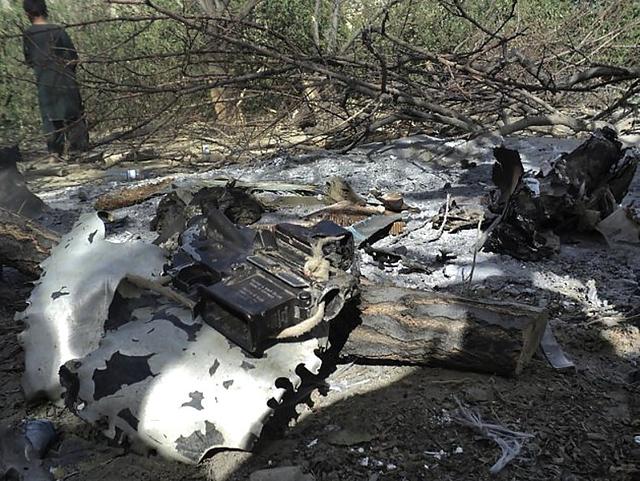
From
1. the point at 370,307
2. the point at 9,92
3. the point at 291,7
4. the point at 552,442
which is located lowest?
the point at 552,442

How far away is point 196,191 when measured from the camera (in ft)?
13.8

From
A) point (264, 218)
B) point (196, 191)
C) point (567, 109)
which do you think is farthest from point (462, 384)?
point (567, 109)

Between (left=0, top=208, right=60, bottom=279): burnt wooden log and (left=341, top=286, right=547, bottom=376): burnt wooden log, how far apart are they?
1.71m

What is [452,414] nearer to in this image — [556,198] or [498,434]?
[498,434]

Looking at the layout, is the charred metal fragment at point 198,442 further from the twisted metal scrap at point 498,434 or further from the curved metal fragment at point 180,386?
the twisted metal scrap at point 498,434

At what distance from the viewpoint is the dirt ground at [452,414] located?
76.6 inches

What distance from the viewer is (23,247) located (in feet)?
10.3

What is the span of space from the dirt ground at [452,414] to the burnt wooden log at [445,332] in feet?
0.23

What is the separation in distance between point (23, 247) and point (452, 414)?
7.50ft

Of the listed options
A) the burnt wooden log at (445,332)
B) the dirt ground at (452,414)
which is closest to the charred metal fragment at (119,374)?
the dirt ground at (452,414)

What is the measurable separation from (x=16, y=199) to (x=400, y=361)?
3.52 metres

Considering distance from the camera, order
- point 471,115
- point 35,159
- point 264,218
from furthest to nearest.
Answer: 1. point 35,159
2. point 471,115
3. point 264,218

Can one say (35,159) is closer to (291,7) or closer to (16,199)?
(16,199)

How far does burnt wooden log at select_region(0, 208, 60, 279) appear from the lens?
3.12 meters
